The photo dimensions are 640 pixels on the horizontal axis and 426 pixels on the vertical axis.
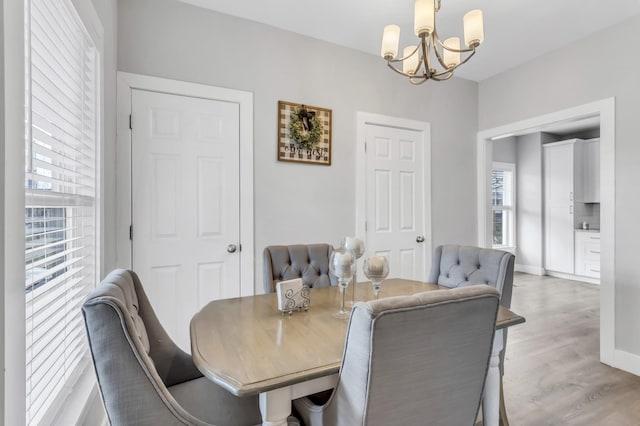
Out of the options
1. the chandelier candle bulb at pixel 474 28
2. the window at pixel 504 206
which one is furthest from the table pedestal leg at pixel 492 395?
the window at pixel 504 206

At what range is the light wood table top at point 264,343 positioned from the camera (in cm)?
91

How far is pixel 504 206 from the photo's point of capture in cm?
624

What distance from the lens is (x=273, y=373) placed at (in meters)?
0.92

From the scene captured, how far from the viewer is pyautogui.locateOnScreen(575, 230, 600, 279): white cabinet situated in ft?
16.8

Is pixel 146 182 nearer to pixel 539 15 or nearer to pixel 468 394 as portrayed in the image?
pixel 468 394

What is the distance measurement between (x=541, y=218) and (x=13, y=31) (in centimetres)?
710

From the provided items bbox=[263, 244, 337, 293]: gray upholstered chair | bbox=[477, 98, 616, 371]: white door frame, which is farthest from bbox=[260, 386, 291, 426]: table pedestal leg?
bbox=[477, 98, 616, 371]: white door frame

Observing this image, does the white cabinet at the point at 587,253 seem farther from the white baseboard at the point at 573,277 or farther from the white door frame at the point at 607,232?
the white door frame at the point at 607,232

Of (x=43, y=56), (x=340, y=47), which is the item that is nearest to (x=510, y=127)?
(x=340, y=47)

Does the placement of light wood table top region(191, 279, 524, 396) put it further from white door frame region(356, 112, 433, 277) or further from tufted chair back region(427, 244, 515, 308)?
white door frame region(356, 112, 433, 277)

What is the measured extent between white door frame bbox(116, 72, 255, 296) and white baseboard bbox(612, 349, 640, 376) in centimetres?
292

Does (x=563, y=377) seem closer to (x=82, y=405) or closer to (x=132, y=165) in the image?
(x=82, y=405)

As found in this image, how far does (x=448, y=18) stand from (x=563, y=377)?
2836 millimetres

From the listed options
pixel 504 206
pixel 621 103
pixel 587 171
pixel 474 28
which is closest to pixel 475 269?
pixel 474 28
